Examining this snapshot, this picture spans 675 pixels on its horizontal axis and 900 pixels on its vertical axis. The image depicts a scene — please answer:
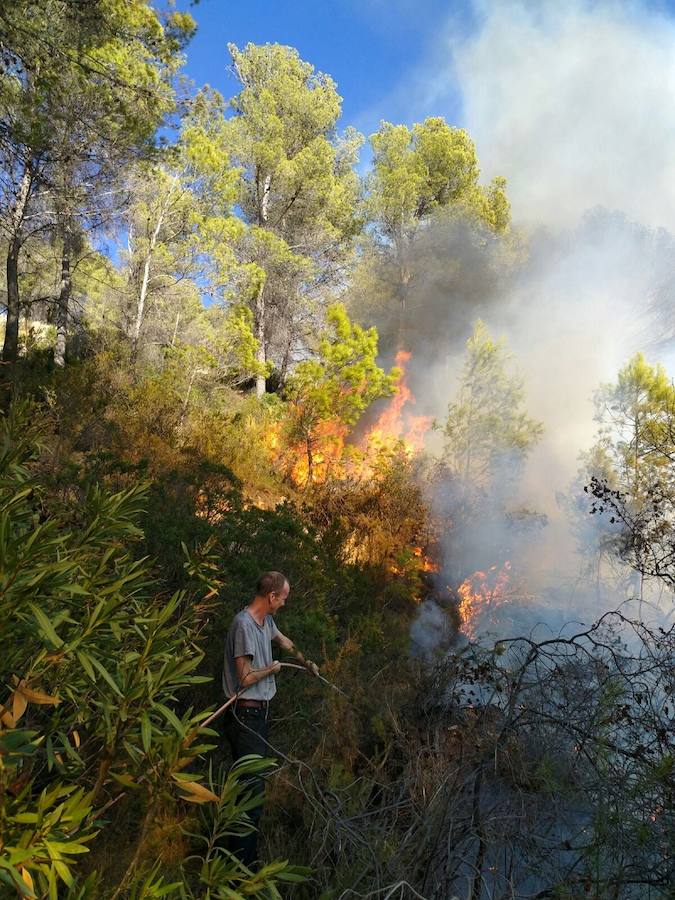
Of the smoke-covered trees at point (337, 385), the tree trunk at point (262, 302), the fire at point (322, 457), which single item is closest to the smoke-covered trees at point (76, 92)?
the smoke-covered trees at point (337, 385)

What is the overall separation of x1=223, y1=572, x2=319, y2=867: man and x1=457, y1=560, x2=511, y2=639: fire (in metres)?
9.67

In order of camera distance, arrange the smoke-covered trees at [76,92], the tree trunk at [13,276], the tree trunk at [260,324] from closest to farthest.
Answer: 1. the smoke-covered trees at [76,92]
2. the tree trunk at [13,276]
3. the tree trunk at [260,324]

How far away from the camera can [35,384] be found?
779 cm

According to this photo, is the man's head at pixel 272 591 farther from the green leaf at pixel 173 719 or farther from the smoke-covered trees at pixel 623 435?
the smoke-covered trees at pixel 623 435

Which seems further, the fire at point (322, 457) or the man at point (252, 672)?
the fire at point (322, 457)

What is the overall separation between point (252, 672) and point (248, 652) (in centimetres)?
13

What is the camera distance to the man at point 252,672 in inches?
124

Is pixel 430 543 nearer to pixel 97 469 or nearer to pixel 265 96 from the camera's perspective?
pixel 97 469

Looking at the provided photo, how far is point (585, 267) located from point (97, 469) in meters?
25.1

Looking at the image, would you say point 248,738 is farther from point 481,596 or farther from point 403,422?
point 403,422

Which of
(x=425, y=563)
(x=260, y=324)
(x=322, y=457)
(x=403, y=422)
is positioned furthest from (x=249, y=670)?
(x=260, y=324)

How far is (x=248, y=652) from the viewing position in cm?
318

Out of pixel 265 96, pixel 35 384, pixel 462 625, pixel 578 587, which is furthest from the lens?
pixel 265 96

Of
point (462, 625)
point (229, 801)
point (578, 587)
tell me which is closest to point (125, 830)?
point (229, 801)
